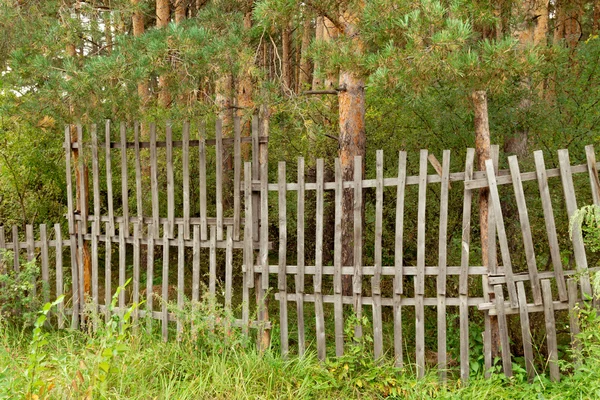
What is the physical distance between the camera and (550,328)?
450cm

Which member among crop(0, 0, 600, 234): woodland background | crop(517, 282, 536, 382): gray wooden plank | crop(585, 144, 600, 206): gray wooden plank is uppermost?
crop(0, 0, 600, 234): woodland background

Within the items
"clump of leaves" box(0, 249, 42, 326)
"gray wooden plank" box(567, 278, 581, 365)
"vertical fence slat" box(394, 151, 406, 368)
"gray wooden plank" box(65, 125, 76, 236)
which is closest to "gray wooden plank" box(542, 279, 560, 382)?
"gray wooden plank" box(567, 278, 581, 365)

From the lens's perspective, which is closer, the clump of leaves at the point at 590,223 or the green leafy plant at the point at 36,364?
the green leafy plant at the point at 36,364

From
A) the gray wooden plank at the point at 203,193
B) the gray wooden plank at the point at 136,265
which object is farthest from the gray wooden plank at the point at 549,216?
the gray wooden plank at the point at 136,265

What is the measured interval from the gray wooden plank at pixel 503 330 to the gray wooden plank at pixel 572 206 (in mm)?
630

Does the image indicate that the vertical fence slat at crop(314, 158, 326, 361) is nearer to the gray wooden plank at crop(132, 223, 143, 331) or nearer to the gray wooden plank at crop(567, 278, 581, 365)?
the gray wooden plank at crop(132, 223, 143, 331)

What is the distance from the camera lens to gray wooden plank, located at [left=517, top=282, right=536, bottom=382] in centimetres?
448

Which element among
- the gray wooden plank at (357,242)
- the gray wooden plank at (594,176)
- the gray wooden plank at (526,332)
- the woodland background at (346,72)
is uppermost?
the woodland background at (346,72)

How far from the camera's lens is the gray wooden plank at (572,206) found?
4.30m

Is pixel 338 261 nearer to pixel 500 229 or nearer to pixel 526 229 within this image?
pixel 500 229

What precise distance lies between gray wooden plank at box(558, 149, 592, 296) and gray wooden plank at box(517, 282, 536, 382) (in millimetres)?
455

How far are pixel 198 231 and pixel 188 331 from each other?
95 cm

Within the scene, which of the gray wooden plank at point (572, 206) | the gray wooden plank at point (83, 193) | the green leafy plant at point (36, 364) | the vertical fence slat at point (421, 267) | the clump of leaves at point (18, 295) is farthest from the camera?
the gray wooden plank at point (83, 193)

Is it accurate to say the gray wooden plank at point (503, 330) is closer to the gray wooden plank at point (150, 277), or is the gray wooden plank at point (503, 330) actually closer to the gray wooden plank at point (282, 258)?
the gray wooden plank at point (282, 258)
